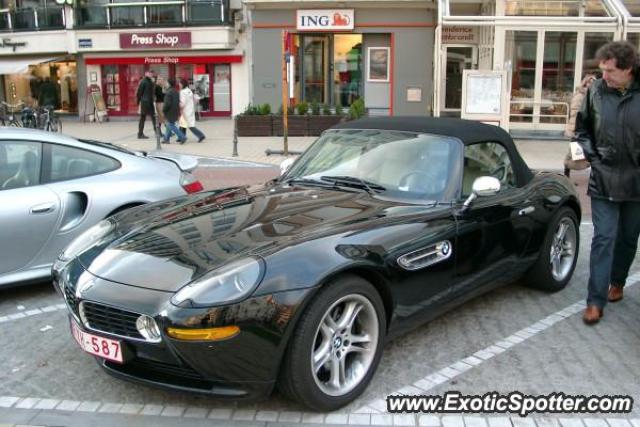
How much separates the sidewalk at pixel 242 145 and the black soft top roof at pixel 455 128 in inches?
324

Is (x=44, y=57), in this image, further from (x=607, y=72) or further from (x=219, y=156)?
(x=607, y=72)

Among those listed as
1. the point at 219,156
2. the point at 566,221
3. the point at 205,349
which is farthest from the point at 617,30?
the point at 205,349

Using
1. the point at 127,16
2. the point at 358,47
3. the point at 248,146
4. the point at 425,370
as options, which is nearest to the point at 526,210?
the point at 425,370

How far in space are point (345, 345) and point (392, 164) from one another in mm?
1425

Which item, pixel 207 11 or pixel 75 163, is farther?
pixel 207 11

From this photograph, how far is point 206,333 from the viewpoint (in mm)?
2875

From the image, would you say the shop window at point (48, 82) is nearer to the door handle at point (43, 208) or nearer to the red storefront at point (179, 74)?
the red storefront at point (179, 74)

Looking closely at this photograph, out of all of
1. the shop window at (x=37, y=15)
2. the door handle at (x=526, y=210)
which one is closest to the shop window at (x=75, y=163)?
the door handle at (x=526, y=210)

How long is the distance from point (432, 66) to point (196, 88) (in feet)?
30.7

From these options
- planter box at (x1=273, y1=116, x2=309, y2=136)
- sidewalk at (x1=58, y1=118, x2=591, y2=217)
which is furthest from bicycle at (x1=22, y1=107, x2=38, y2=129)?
planter box at (x1=273, y1=116, x2=309, y2=136)

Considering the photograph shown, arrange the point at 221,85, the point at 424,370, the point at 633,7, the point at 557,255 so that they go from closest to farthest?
the point at 424,370, the point at 557,255, the point at 633,7, the point at 221,85

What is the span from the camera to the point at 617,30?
15.3 m

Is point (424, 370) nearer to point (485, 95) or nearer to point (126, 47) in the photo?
point (485, 95)

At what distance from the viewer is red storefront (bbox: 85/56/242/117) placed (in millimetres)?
25469
